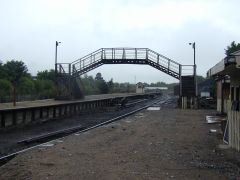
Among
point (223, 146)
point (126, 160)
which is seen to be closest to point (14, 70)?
point (223, 146)

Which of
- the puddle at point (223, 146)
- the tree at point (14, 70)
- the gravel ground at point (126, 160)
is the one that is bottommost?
the gravel ground at point (126, 160)

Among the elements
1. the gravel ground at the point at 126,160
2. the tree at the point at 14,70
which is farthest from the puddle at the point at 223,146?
the tree at the point at 14,70

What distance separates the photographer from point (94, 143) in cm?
1580

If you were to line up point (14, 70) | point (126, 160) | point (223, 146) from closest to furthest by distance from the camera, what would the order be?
point (126, 160) → point (223, 146) → point (14, 70)

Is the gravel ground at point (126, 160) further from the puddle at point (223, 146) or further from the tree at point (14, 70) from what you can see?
the tree at point (14, 70)

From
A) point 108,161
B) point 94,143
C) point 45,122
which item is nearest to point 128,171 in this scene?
point 108,161

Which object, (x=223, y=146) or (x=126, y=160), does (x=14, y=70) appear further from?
(x=126, y=160)

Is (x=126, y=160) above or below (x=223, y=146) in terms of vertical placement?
below

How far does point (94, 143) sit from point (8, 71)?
188 ft

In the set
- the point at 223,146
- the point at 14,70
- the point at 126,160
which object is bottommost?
the point at 126,160

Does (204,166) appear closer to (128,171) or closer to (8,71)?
(128,171)

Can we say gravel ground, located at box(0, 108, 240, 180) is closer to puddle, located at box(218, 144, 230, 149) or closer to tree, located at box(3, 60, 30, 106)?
puddle, located at box(218, 144, 230, 149)

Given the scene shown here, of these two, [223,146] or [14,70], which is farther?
[14,70]

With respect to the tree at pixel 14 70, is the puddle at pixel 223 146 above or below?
below
